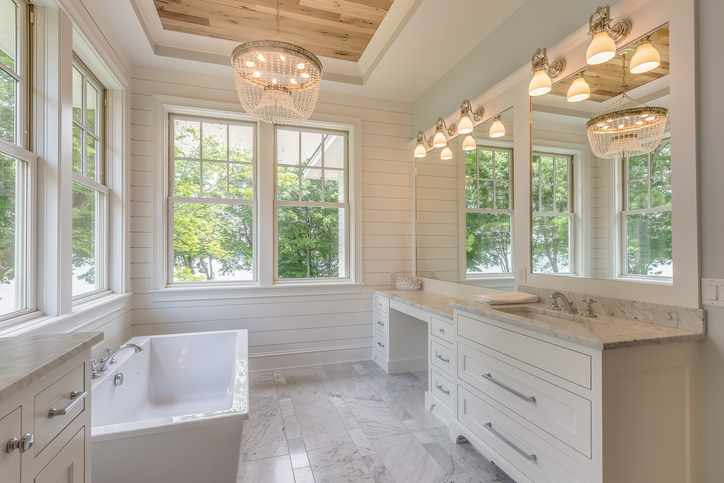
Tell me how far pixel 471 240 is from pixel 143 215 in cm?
280

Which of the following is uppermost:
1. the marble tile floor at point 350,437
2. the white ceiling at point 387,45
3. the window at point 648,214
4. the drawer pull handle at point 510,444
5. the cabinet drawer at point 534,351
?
the white ceiling at point 387,45

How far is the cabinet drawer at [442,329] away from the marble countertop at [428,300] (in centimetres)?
5

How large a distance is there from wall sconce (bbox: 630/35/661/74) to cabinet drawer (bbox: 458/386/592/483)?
1.70 m

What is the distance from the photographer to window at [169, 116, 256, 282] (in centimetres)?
341

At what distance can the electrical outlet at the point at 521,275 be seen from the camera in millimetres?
2383

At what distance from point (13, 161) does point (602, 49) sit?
9.36ft

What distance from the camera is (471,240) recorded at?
2.89 m

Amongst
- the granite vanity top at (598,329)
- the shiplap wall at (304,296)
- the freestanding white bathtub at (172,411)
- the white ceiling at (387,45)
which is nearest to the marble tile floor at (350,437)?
the freestanding white bathtub at (172,411)

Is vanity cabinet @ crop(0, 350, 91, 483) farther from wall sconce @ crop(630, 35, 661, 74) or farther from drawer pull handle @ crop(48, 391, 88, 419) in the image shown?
wall sconce @ crop(630, 35, 661, 74)

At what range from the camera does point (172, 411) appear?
2.48 meters

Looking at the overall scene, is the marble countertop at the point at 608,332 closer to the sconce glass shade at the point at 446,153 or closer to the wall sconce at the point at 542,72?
the wall sconce at the point at 542,72

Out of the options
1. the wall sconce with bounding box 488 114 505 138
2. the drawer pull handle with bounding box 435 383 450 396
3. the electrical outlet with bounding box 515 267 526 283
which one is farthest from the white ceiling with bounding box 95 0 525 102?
the drawer pull handle with bounding box 435 383 450 396

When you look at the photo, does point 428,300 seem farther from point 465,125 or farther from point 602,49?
point 602,49

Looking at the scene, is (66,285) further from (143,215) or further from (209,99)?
(209,99)
